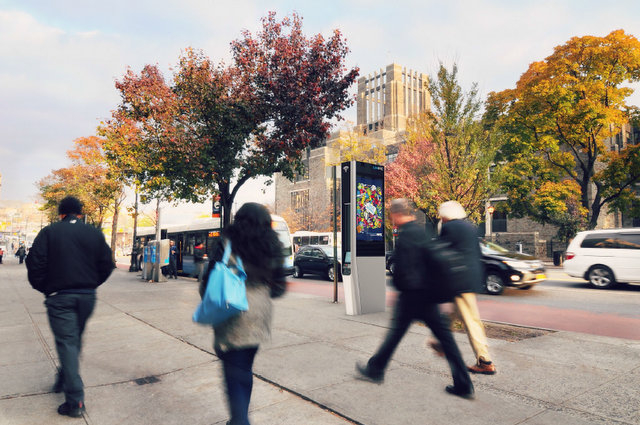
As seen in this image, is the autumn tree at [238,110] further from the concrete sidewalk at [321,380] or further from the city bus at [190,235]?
the concrete sidewalk at [321,380]

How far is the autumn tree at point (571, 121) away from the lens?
23.0 meters


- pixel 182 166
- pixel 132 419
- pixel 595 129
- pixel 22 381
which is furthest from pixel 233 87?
pixel 595 129

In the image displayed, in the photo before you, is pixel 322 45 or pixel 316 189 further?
pixel 316 189

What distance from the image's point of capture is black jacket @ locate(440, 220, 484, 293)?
4000 mm

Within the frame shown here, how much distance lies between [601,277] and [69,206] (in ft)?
46.9

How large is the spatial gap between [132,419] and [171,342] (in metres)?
2.64

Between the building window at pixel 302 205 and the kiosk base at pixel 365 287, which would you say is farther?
the building window at pixel 302 205

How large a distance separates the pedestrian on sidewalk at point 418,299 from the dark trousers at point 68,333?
8.84 feet

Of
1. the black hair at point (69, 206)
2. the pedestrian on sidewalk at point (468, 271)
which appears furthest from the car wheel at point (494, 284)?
the black hair at point (69, 206)

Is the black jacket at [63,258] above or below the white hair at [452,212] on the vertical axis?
below

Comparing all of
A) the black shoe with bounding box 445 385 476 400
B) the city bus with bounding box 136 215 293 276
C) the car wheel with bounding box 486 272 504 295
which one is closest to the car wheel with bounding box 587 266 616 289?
the car wheel with bounding box 486 272 504 295

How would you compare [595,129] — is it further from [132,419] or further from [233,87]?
[132,419]

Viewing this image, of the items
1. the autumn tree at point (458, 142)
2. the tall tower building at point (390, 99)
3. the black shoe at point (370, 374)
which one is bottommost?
the black shoe at point (370, 374)

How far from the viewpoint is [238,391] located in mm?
2631
